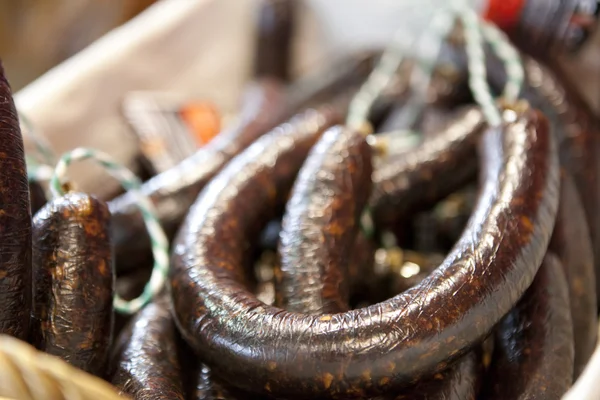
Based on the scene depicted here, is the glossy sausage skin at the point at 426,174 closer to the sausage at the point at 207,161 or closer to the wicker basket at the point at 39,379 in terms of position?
the sausage at the point at 207,161

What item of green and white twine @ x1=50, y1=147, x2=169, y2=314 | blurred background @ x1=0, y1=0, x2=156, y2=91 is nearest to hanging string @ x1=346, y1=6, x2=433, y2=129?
green and white twine @ x1=50, y1=147, x2=169, y2=314

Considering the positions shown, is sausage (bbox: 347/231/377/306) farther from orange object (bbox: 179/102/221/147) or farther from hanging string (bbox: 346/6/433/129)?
orange object (bbox: 179/102/221/147)

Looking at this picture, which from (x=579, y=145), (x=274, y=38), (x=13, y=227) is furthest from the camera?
(x=274, y=38)

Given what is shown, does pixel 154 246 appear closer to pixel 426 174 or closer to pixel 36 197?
pixel 36 197

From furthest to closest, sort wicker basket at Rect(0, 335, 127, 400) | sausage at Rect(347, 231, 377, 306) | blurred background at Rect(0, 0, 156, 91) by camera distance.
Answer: blurred background at Rect(0, 0, 156, 91) < sausage at Rect(347, 231, 377, 306) < wicker basket at Rect(0, 335, 127, 400)

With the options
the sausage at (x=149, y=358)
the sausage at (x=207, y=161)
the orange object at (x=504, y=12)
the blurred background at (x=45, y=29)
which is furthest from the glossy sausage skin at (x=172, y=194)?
the blurred background at (x=45, y=29)

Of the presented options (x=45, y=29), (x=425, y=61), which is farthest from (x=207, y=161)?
(x=45, y=29)
